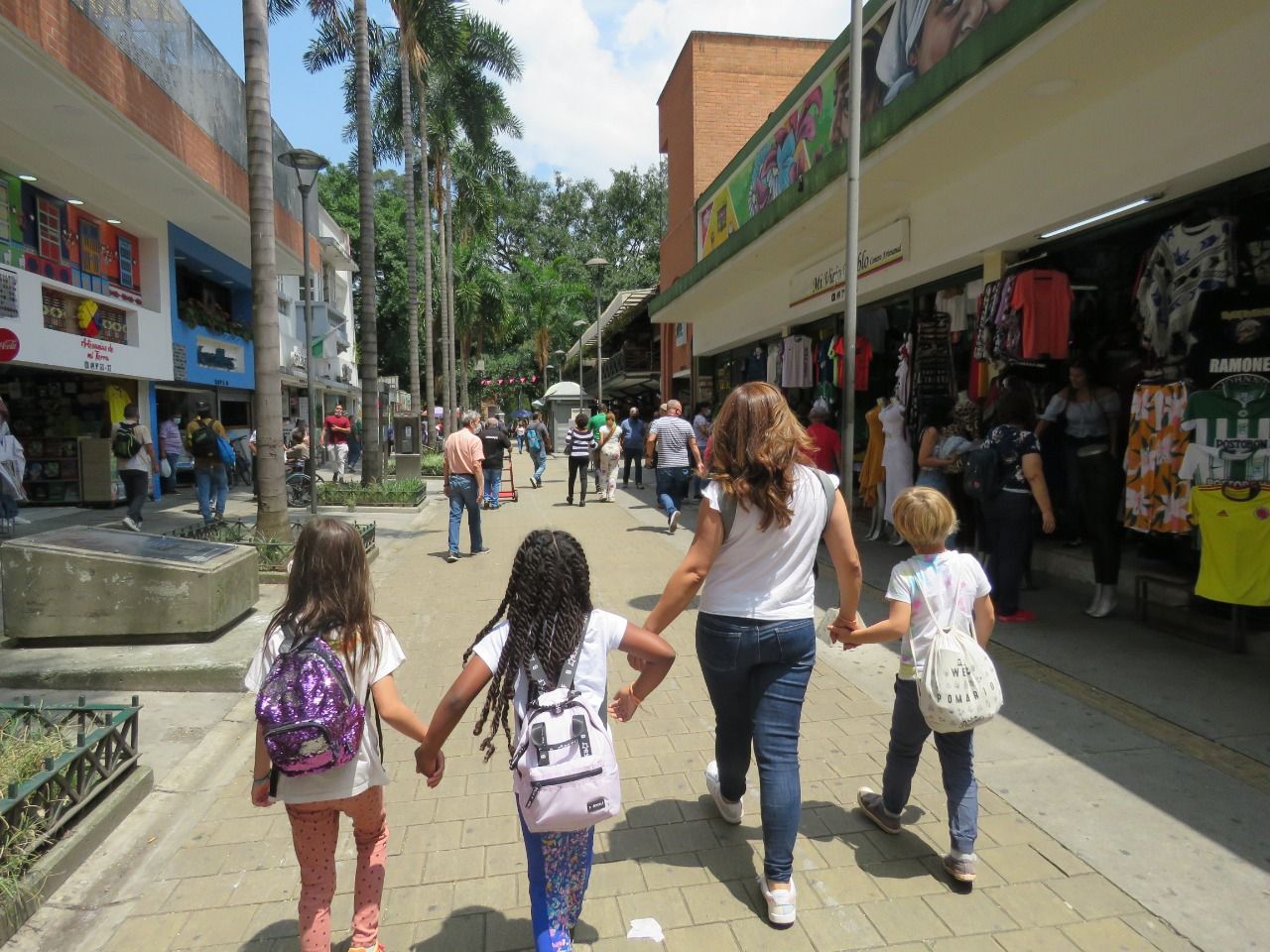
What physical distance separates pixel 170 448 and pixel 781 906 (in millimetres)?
16953

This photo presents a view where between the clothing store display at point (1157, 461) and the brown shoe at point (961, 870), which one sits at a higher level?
the clothing store display at point (1157, 461)

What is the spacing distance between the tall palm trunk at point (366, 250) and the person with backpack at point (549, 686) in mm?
13263

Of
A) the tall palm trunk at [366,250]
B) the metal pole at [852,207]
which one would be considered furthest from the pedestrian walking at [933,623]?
the tall palm trunk at [366,250]

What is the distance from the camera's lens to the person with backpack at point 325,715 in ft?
7.51

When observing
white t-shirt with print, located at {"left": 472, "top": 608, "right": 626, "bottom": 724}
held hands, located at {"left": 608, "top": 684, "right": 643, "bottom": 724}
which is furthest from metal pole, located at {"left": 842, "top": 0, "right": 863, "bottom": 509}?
white t-shirt with print, located at {"left": 472, "top": 608, "right": 626, "bottom": 724}

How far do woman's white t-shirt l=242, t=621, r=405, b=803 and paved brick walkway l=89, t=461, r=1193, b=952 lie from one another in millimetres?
734

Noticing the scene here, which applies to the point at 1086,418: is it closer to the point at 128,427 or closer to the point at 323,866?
the point at 323,866

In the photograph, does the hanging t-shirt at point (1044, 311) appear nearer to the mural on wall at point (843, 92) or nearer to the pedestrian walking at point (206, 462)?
the mural on wall at point (843, 92)

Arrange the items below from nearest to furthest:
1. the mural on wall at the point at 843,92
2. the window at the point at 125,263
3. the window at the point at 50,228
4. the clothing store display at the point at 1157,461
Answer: the clothing store display at the point at 1157,461 → the mural on wall at the point at 843,92 → the window at the point at 50,228 → the window at the point at 125,263

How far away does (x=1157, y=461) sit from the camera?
587cm

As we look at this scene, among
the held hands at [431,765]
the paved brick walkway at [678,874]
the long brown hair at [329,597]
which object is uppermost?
the long brown hair at [329,597]

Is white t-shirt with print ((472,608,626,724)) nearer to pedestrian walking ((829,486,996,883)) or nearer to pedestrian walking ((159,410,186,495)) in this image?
pedestrian walking ((829,486,996,883))

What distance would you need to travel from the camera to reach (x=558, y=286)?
159ft

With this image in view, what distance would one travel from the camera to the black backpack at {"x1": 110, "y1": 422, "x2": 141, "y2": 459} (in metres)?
11.4
